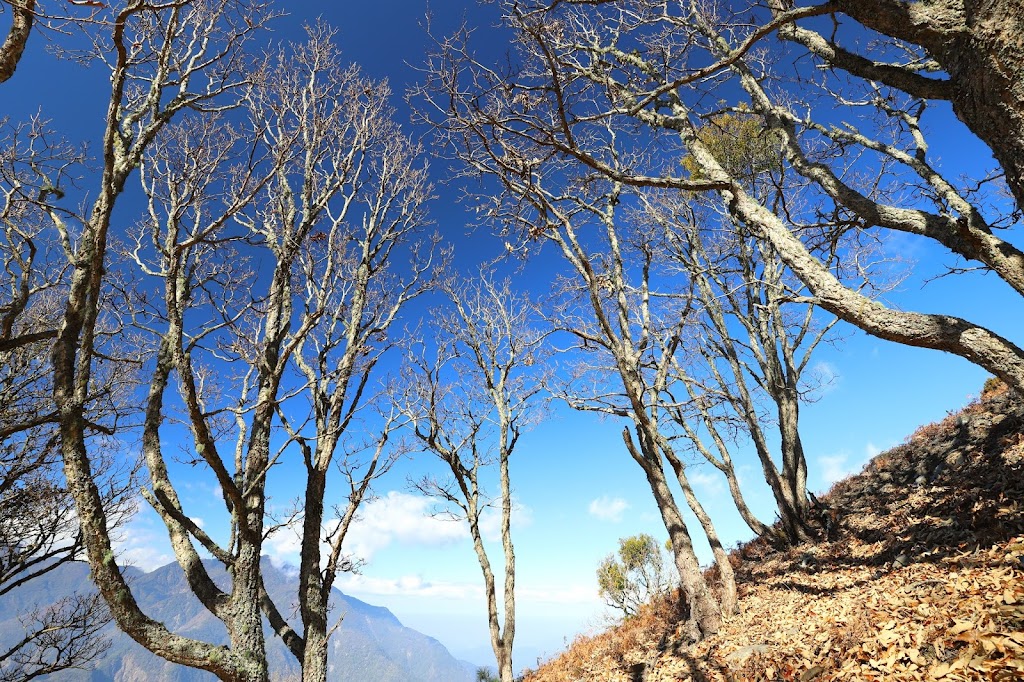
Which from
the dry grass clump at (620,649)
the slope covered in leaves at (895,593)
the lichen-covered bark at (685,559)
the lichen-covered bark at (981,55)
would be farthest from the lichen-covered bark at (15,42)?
the dry grass clump at (620,649)

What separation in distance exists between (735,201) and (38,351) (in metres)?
12.4

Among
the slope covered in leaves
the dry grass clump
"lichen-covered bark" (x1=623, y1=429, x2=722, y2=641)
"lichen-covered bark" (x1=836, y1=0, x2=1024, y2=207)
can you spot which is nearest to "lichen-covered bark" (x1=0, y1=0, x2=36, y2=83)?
"lichen-covered bark" (x1=836, y1=0, x2=1024, y2=207)

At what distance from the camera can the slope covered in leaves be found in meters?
3.84

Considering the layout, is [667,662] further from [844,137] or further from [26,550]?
[26,550]

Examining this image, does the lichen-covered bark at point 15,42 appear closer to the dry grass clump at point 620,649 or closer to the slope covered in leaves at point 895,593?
the slope covered in leaves at point 895,593

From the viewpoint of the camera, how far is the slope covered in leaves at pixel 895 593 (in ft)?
12.6

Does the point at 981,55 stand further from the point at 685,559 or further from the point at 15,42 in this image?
the point at 685,559

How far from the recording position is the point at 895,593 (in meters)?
5.26

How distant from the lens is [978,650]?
3.39 meters

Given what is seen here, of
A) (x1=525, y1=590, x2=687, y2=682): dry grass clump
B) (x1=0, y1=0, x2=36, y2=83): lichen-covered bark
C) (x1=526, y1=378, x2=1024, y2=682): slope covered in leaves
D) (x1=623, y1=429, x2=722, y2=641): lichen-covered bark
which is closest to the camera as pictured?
Result: (x1=0, y1=0, x2=36, y2=83): lichen-covered bark

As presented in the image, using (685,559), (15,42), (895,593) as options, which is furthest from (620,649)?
(15,42)

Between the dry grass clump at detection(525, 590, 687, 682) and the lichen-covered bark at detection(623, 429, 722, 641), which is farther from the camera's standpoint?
the dry grass clump at detection(525, 590, 687, 682)

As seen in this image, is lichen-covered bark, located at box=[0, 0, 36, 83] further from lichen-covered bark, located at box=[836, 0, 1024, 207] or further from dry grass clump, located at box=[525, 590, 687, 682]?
dry grass clump, located at box=[525, 590, 687, 682]

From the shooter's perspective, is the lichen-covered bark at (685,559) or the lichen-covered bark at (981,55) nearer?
the lichen-covered bark at (981,55)
